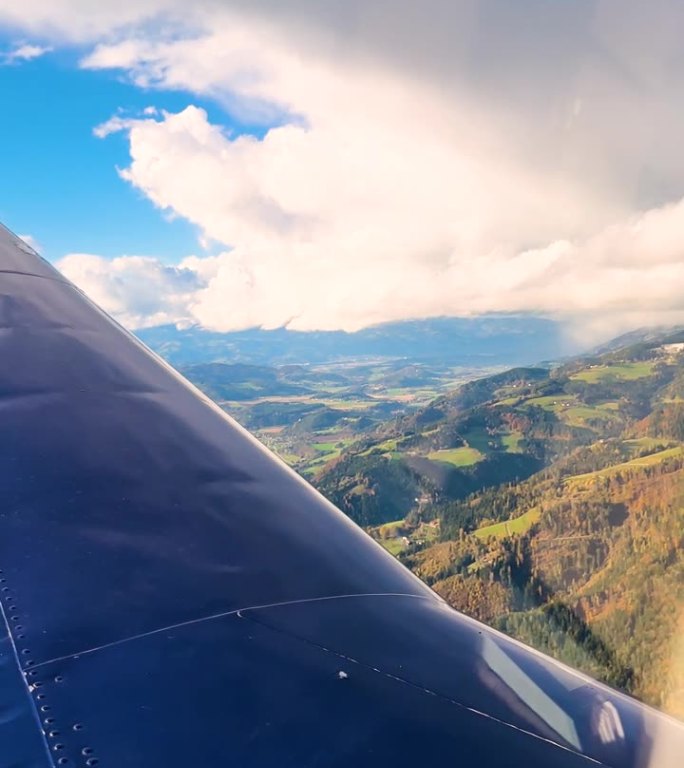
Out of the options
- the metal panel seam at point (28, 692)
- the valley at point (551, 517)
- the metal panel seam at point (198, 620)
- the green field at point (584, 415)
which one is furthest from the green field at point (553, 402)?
the metal panel seam at point (28, 692)

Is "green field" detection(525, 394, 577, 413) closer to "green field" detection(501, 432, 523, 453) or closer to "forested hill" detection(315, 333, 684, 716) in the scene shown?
"forested hill" detection(315, 333, 684, 716)

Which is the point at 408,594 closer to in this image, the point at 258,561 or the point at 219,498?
the point at 258,561

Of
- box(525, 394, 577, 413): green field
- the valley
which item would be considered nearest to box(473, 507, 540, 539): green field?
the valley

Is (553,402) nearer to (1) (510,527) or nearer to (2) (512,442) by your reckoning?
(2) (512,442)

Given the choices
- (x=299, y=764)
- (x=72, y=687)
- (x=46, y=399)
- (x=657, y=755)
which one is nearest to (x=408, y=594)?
(x=657, y=755)

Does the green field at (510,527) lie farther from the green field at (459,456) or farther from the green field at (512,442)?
the green field at (512,442)
